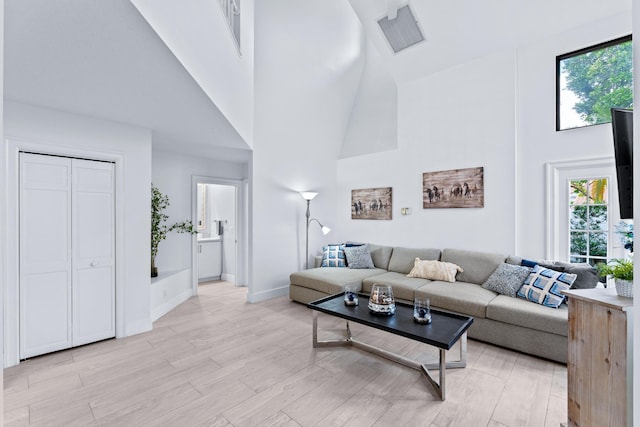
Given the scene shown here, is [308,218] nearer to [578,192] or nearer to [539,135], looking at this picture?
[539,135]

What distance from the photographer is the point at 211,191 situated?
6496 mm

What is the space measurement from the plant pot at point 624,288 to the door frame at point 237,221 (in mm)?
4660

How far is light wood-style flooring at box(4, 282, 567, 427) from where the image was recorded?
2.13 meters

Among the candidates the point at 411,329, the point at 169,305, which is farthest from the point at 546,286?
the point at 169,305

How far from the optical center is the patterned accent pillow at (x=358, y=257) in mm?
4875

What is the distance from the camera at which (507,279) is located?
343 centimetres

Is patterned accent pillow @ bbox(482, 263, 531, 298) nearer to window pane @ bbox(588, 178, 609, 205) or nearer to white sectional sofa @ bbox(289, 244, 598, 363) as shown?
white sectional sofa @ bbox(289, 244, 598, 363)

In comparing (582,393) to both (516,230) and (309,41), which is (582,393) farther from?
(309,41)

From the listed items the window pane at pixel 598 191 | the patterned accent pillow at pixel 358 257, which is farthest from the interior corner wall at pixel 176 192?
the window pane at pixel 598 191

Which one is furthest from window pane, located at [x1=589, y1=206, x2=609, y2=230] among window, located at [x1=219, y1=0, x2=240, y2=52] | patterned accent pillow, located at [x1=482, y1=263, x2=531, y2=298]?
window, located at [x1=219, y1=0, x2=240, y2=52]

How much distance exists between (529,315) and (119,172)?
4310 millimetres

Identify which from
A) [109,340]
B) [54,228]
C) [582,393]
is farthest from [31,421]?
[582,393]

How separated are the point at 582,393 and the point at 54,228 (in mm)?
4301

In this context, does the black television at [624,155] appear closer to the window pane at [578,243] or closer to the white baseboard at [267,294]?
the window pane at [578,243]
